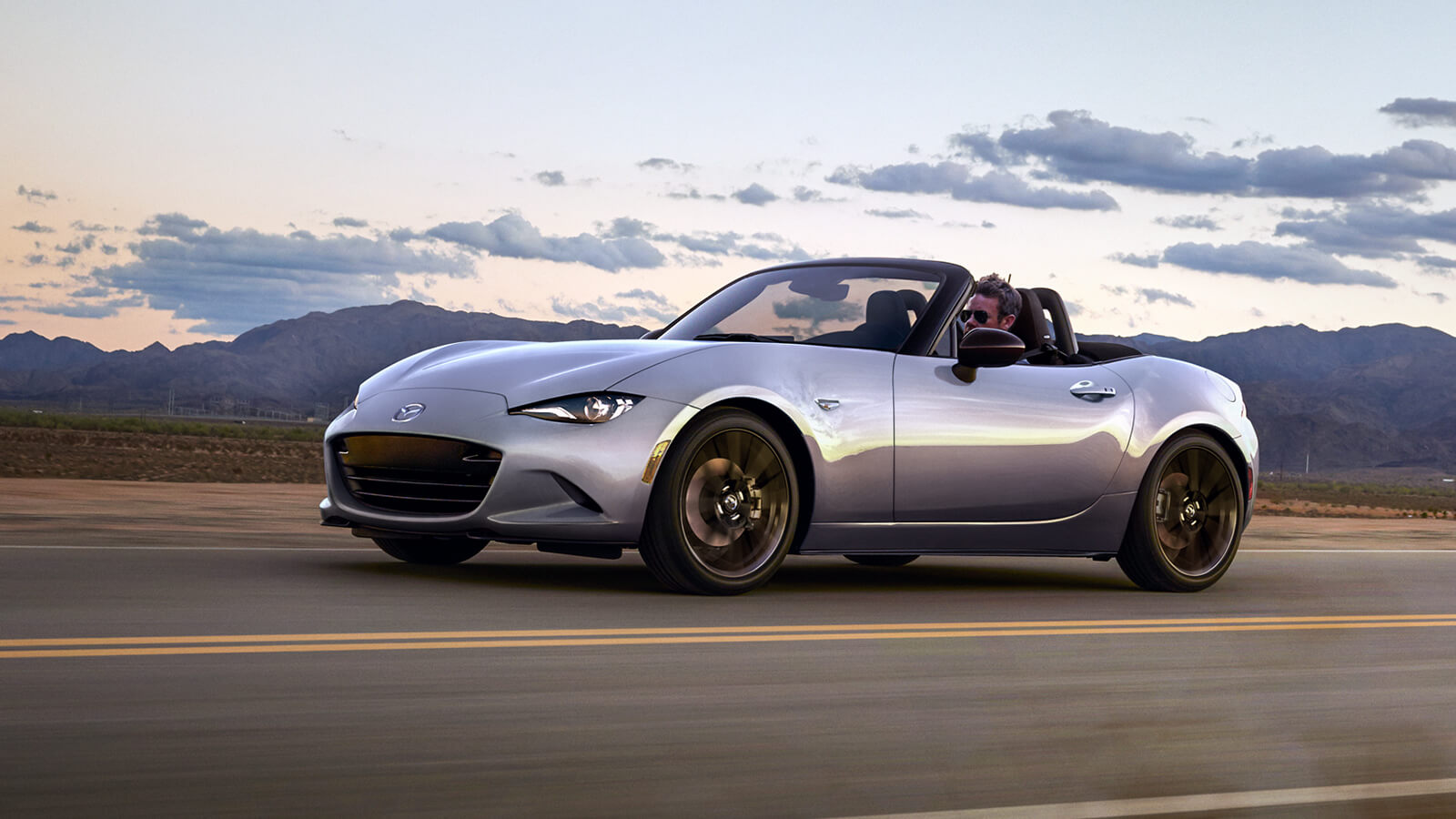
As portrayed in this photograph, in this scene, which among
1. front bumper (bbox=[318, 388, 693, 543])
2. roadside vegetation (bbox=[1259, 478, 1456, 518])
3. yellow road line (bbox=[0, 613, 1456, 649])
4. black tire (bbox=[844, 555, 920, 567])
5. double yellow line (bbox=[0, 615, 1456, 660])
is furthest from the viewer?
roadside vegetation (bbox=[1259, 478, 1456, 518])

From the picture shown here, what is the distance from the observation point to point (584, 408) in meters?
6.84

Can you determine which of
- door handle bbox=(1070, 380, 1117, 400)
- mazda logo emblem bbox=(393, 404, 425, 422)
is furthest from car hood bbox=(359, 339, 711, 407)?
door handle bbox=(1070, 380, 1117, 400)

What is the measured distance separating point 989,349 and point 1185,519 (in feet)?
6.15

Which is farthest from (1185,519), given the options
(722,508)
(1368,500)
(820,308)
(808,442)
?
(1368,500)

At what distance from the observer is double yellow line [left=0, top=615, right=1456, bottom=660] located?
16.9ft

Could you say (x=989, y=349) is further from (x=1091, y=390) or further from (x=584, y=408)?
(x=584, y=408)

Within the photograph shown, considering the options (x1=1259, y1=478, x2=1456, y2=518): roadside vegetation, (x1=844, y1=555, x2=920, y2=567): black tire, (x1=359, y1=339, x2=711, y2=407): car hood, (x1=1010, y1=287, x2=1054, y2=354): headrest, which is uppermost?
(x1=1010, y1=287, x2=1054, y2=354): headrest

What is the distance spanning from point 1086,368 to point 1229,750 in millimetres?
4317

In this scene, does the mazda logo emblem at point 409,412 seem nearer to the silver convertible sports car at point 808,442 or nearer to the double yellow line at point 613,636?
the silver convertible sports car at point 808,442

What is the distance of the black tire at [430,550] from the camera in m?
8.20

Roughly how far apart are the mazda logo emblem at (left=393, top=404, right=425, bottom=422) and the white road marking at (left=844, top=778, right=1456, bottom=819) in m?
4.09

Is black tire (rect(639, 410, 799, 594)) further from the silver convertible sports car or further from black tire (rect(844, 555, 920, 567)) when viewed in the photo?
black tire (rect(844, 555, 920, 567))

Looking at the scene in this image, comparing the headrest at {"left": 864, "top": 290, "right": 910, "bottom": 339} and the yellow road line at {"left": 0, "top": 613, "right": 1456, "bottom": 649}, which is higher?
the headrest at {"left": 864, "top": 290, "right": 910, "bottom": 339}

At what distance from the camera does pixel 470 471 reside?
6.87 meters
